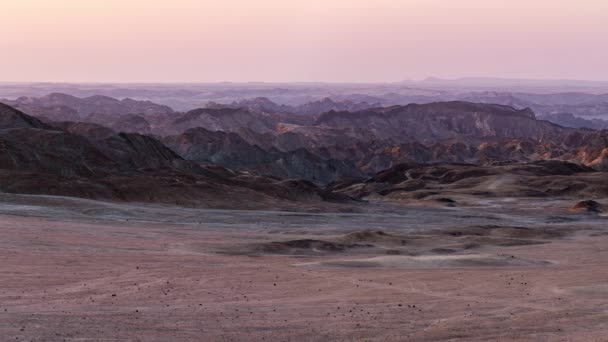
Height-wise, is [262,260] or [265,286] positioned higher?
[265,286]

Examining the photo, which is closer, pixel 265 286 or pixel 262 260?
pixel 265 286

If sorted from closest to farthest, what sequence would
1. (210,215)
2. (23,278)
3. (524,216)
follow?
1. (23,278)
2. (210,215)
3. (524,216)

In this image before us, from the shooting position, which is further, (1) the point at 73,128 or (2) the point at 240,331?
(1) the point at 73,128

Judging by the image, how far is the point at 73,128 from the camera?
5315 inches

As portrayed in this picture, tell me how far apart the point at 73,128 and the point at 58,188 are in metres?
74.8

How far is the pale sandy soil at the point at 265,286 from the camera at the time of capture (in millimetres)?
21875

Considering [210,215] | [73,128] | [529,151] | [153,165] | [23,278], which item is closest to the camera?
[23,278]

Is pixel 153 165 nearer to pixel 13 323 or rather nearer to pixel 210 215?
pixel 210 215

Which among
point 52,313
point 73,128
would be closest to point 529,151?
point 73,128

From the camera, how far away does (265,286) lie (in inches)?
1139

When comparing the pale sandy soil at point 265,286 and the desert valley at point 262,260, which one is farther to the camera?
the desert valley at point 262,260

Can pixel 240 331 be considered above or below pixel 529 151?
above

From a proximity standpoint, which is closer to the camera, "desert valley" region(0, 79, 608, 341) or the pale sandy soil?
the pale sandy soil

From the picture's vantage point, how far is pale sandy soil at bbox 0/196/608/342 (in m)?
21.9
